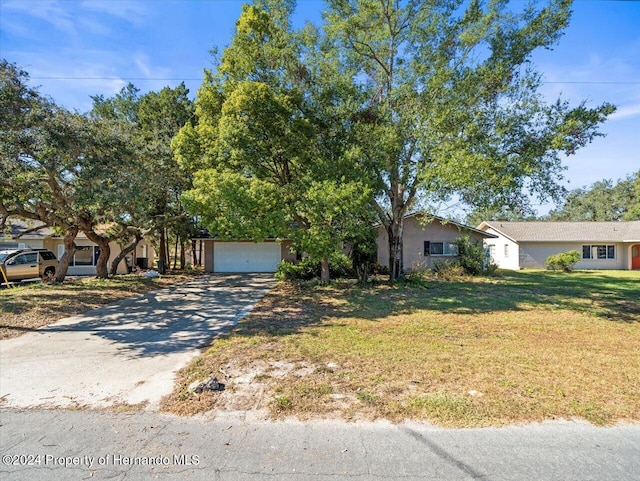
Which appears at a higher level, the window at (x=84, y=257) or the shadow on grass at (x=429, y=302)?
the window at (x=84, y=257)

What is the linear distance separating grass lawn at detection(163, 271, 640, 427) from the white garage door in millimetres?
12521

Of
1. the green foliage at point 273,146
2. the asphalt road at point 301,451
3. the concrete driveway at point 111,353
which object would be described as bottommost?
the concrete driveway at point 111,353

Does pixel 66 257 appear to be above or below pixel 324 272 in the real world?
above

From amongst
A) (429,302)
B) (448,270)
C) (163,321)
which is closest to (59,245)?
(163,321)

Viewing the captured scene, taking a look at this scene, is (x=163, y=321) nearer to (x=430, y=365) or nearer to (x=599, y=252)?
(x=430, y=365)

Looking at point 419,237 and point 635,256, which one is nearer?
point 419,237

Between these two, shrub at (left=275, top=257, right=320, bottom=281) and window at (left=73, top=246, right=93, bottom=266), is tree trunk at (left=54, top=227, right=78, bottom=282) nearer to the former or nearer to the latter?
window at (left=73, top=246, right=93, bottom=266)

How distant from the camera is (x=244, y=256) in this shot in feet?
75.0

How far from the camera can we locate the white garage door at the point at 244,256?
22.8m

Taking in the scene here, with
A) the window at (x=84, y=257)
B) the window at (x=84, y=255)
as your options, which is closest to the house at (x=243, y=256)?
the window at (x=84, y=255)

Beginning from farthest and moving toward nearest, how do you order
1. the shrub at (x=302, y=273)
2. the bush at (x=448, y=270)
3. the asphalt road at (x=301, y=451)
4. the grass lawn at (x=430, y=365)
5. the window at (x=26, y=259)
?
1. the bush at (x=448, y=270)
2. the shrub at (x=302, y=273)
3. the window at (x=26, y=259)
4. the grass lawn at (x=430, y=365)
5. the asphalt road at (x=301, y=451)

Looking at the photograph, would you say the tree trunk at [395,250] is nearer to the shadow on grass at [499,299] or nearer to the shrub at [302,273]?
the shadow on grass at [499,299]

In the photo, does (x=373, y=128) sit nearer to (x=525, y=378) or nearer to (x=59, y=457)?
(x=525, y=378)

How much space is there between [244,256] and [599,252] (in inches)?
1046
